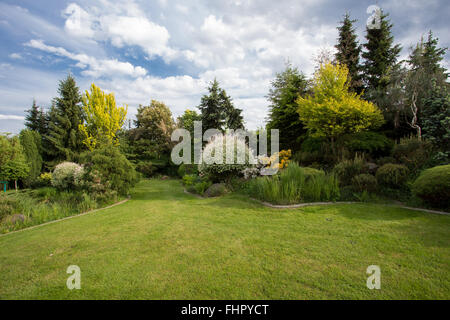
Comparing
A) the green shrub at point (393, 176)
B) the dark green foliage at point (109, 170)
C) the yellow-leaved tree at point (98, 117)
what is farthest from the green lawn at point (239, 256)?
the yellow-leaved tree at point (98, 117)

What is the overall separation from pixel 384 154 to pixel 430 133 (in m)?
1.74

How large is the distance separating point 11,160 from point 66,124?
386cm

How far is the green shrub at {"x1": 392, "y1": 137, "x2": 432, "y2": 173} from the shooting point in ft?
21.2

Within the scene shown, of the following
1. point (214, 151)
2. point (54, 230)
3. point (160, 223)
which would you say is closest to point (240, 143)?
point (214, 151)

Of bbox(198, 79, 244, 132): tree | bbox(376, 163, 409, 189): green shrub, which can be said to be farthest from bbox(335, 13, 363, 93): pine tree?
bbox(376, 163, 409, 189): green shrub

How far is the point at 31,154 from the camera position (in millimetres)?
12992

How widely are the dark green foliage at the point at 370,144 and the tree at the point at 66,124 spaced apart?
17140mm

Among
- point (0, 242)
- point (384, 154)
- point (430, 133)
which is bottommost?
point (0, 242)

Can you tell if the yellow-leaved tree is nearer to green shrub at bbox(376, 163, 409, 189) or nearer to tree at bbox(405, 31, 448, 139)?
green shrub at bbox(376, 163, 409, 189)

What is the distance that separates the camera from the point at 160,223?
4277 mm

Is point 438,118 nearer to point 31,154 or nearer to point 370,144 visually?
point 370,144

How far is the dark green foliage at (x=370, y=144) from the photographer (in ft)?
28.3

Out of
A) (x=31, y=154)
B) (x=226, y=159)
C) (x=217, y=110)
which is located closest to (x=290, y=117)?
(x=217, y=110)
